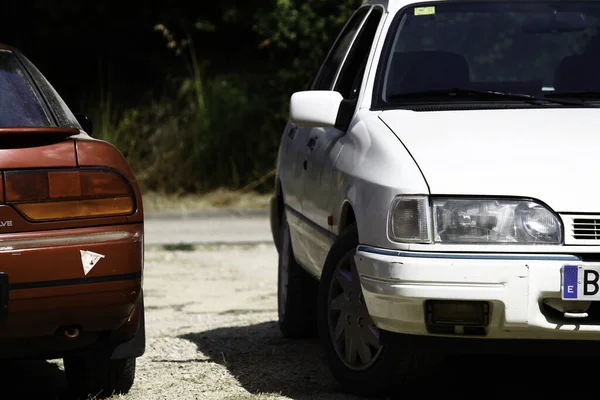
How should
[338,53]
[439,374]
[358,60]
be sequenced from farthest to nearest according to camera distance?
[338,53]
[358,60]
[439,374]

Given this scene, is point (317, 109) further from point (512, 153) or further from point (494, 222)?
point (494, 222)

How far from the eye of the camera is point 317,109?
5559 millimetres

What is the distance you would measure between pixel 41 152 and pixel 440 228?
1.38m

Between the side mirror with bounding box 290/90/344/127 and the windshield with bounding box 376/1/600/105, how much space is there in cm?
20

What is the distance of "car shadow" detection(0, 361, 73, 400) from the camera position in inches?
218

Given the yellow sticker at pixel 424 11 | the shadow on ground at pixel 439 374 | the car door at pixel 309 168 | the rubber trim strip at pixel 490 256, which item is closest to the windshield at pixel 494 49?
the yellow sticker at pixel 424 11

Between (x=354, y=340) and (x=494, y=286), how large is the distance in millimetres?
869

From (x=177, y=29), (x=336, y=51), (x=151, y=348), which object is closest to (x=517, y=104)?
(x=336, y=51)

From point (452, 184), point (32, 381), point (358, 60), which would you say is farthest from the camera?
point (358, 60)

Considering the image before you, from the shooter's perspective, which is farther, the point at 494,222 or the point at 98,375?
the point at 98,375

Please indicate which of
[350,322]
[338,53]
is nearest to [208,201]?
[338,53]

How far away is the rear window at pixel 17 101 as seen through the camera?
4.86m

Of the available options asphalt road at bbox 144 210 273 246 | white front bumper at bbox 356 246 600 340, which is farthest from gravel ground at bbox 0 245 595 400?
asphalt road at bbox 144 210 273 246

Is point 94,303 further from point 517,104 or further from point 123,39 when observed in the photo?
point 123,39
